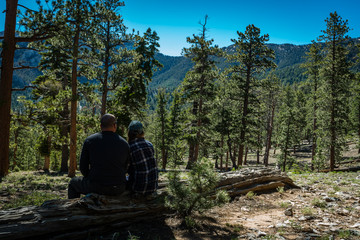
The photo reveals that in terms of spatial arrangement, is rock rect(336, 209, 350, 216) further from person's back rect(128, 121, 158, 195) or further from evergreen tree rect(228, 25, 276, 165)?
evergreen tree rect(228, 25, 276, 165)

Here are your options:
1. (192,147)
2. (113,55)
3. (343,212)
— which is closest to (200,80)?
(192,147)

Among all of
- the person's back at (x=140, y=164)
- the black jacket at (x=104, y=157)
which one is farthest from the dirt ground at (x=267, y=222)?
the black jacket at (x=104, y=157)

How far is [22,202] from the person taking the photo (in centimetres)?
603

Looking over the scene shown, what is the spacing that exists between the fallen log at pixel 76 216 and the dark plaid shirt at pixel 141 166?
29 cm

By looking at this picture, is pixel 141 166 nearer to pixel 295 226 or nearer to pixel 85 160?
A: pixel 85 160

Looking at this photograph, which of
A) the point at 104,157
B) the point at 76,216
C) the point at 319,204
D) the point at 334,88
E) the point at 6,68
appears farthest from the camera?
the point at 334,88

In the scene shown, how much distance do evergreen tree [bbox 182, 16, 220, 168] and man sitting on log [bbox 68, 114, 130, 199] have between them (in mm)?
14882

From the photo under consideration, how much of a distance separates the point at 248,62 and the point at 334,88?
24.6 ft

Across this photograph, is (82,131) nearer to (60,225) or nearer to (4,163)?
(4,163)

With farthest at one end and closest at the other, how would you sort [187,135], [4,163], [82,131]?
1. [187,135]
2. [82,131]
3. [4,163]

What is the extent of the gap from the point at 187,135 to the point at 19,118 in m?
12.4

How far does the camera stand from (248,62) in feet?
61.6

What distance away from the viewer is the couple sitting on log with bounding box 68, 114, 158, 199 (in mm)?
3975

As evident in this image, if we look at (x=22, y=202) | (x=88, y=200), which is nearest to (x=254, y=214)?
(x=88, y=200)
